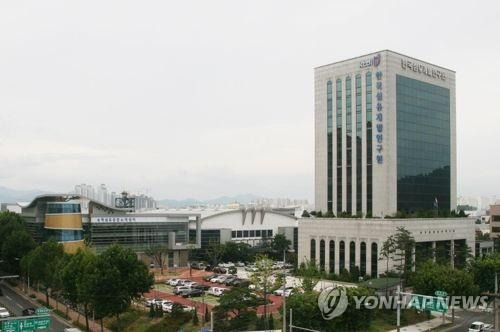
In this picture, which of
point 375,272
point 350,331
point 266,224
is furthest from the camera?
point 266,224

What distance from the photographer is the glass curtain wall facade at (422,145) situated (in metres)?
93.7

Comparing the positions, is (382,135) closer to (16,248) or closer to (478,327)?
(478,327)

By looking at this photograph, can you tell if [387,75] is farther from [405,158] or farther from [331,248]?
[331,248]

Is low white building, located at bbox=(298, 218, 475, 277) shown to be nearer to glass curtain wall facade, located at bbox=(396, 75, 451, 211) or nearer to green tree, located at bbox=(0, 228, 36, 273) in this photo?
glass curtain wall facade, located at bbox=(396, 75, 451, 211)

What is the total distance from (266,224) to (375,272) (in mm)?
47302

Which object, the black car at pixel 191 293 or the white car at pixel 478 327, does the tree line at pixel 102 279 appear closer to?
the black car at pixel 191 293

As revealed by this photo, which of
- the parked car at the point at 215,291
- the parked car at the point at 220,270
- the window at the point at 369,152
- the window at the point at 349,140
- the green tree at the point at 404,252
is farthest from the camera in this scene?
the parked car at the point at 220,270

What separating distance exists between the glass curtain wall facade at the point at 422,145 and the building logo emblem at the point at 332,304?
50472 mm

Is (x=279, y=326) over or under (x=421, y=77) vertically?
under

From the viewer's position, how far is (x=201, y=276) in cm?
9662

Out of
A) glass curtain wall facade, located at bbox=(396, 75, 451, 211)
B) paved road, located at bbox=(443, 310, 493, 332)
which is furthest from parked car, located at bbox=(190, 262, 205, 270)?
paved road, located at bbox=(443, 310, 493, 332)

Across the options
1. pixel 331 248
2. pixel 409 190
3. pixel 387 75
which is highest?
pixel 387 75

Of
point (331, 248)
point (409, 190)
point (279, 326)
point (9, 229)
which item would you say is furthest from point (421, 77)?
point (9, 229)

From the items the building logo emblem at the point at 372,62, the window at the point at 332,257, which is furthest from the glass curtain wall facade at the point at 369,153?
the window at the point at 332,257
